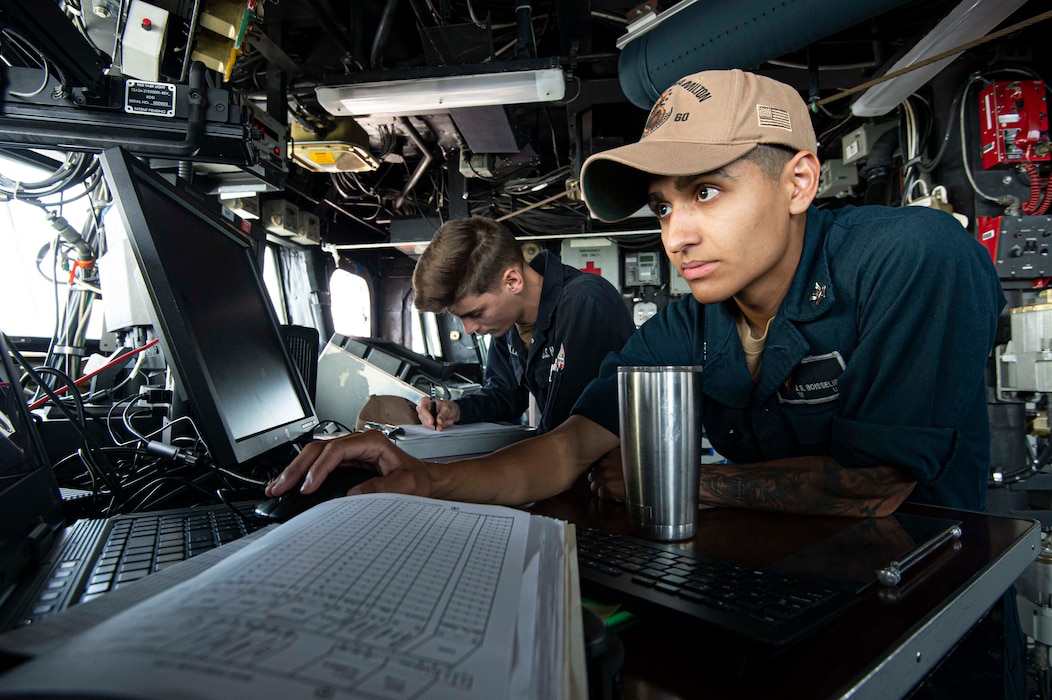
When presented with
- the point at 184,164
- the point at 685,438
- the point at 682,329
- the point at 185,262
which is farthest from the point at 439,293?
the point at 685,438

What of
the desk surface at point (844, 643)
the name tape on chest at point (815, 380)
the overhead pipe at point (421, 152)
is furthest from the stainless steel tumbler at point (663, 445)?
the overhead pipe at point (421, 152)

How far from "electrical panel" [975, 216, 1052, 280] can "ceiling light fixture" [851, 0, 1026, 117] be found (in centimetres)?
65

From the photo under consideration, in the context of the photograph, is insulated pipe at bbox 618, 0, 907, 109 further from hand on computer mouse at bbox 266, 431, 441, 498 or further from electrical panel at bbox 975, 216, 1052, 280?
hand on computer mouse at bbox 266, 431, 441, 498

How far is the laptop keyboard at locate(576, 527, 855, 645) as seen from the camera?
409mm

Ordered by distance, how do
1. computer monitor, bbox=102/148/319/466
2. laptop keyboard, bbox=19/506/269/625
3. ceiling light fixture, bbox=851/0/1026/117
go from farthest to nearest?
ceiling light fixture, bbox=851/0/1026/117
computer monitor, bbox=102/148/319/466
laptop keyboard, bbox=19/506/269/625

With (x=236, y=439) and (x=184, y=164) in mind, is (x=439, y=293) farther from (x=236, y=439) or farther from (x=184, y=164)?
(x=236, y=439)

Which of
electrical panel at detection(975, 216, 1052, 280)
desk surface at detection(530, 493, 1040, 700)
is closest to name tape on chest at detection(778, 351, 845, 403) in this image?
desk surface at detection(530, 493, 1040, 700)

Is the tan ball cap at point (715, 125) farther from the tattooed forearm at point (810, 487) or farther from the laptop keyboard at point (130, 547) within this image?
the laptop keyboard at point (130, 547)

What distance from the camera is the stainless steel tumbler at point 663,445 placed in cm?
65

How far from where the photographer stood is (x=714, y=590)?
471mm

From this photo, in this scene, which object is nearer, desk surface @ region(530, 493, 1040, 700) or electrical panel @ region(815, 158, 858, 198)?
desk surface @ region(530, 493, 1040, 700)

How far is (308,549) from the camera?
376 mm

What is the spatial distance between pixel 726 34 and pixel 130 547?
2079mm

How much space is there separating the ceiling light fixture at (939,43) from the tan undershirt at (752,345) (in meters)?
1.41
